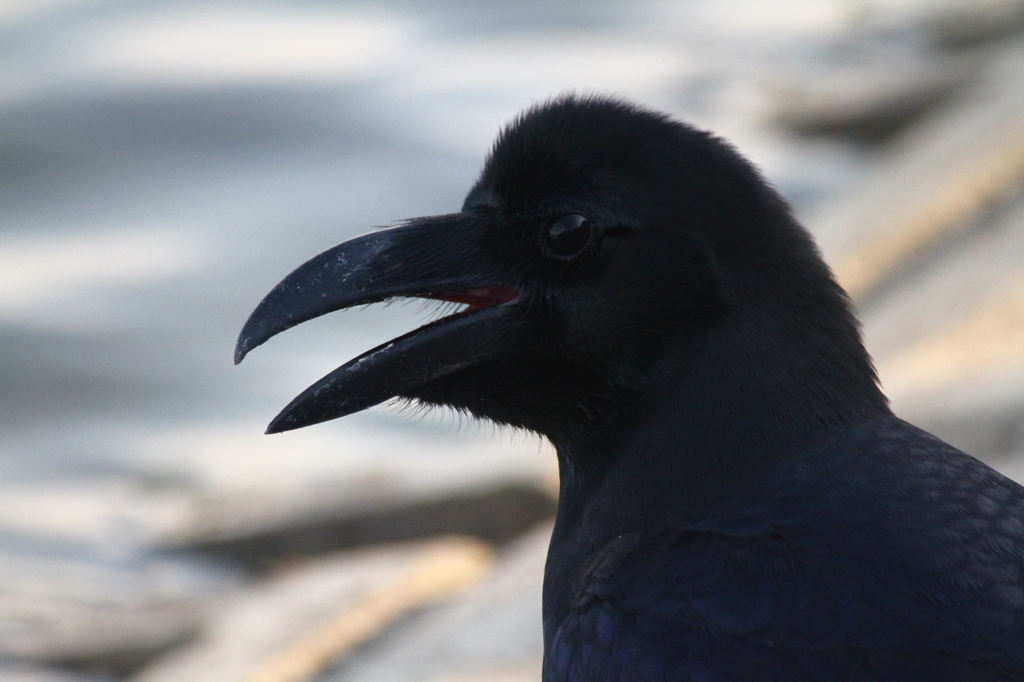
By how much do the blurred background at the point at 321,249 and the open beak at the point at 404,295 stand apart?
103 cm

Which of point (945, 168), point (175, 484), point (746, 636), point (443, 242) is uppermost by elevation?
point (945, 168)

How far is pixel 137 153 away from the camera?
514 inches

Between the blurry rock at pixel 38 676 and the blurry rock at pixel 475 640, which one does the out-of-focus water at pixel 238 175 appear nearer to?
the blurry rock at pixel 475 640

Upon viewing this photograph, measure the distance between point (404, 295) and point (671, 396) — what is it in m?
0.68

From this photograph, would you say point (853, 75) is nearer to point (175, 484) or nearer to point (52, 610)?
point (175, 484)

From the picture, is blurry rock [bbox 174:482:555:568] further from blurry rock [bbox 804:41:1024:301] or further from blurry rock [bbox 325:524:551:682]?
blurry rock [bbox 804:41:1024:301]

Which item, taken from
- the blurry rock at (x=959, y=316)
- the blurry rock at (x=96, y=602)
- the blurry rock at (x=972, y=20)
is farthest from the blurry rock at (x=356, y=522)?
the blurry rock at (x=972, y=20)

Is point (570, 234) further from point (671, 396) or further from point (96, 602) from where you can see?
point (96, 602)

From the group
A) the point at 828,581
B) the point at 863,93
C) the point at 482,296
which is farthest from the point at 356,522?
the point at 863,93

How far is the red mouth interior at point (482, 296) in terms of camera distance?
3451mm

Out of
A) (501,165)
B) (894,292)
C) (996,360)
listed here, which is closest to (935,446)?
(501,165)

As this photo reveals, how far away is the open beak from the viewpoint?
11.3 ft

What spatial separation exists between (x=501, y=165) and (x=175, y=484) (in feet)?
19.9

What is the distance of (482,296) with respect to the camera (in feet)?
11.4
